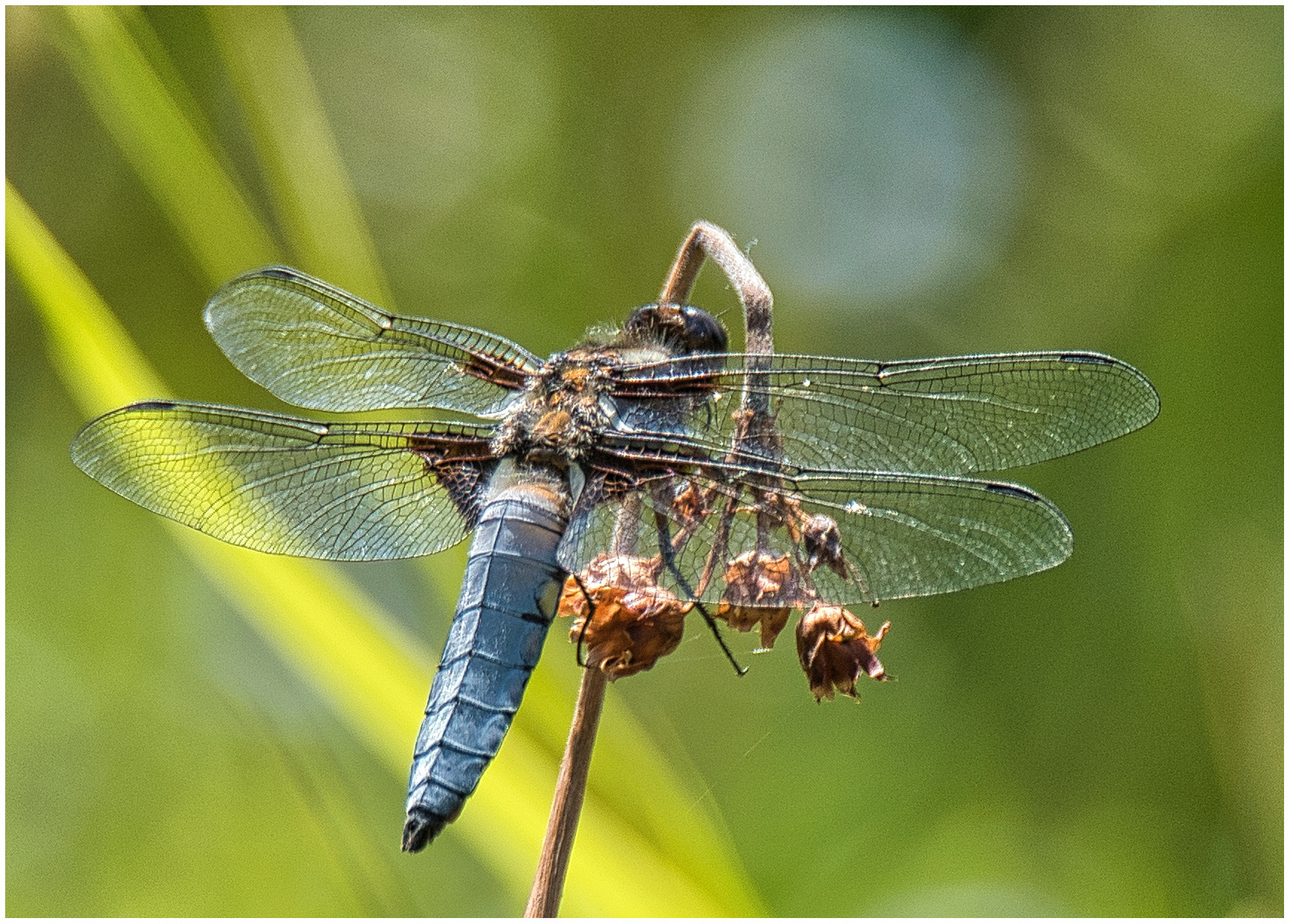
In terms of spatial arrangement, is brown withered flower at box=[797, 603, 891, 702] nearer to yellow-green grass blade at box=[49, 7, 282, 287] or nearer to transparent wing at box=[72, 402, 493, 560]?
transparent wing at box=[72, 402, 493, 560]

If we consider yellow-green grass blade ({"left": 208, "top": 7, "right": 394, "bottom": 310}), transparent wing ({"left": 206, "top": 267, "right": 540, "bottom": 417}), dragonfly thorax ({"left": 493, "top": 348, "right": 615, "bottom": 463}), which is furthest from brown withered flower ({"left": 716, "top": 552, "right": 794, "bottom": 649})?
yellow-green grass blade ({"left": 208, "top": 7, "right": 394, "bottom": 310})

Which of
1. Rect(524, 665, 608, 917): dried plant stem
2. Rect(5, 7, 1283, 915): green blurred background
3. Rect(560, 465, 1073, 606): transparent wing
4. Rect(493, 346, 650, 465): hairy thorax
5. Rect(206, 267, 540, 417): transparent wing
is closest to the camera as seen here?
Rect(524, 665, 608, 917): dried plant stem

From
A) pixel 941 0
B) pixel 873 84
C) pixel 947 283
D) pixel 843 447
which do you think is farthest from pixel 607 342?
pixel 873 84

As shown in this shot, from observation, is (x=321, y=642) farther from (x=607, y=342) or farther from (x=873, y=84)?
(x=873, y=84)

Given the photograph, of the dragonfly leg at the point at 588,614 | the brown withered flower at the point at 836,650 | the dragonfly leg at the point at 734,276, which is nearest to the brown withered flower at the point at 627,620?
the dragonfly leg at the point at 588,614

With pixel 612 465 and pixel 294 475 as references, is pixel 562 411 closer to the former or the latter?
pixel 612 465

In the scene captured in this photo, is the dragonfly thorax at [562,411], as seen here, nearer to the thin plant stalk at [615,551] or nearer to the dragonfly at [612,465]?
the dragonfly at [612,465]
